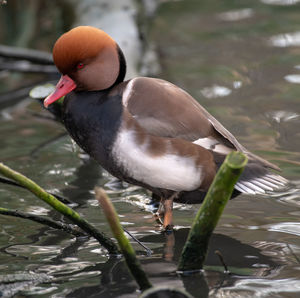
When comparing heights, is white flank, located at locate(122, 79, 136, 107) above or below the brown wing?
above

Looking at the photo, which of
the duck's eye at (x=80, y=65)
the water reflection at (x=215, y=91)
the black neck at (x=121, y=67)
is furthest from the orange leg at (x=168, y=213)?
the water reflection at (x=215, y=91)

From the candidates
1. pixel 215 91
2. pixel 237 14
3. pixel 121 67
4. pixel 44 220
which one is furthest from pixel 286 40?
pixel 44 220

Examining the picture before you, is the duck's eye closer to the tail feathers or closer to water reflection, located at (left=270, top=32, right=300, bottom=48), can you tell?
the tail feathers

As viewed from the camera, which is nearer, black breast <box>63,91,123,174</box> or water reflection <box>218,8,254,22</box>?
black breast <box>63,91,123,174</box>

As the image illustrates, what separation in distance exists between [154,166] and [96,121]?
368mm

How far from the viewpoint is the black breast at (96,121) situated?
3186 millimetres

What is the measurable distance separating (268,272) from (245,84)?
11.1 feet

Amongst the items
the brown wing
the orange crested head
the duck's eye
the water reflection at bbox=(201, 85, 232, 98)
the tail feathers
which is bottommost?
the water reflection at bbox=(201, 85, 232, 98)

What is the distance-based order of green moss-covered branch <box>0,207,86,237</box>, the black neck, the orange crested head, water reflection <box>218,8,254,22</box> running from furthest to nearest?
water reflection <box>218,8,254,22</box> → the black neck → the orange crested head → green moss-covered branch <box>0,207,86,237</box>

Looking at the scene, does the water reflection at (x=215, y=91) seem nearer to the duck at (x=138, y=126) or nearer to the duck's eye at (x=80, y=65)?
the duck at (x=138, y=126)

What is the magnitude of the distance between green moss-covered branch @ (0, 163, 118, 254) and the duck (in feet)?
1.41

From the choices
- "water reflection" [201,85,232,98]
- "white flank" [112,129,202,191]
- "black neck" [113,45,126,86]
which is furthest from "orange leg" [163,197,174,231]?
"water reflection" [201,85,232,98]

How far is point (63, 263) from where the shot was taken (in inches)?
122

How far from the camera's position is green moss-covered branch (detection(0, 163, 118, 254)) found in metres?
2.45
